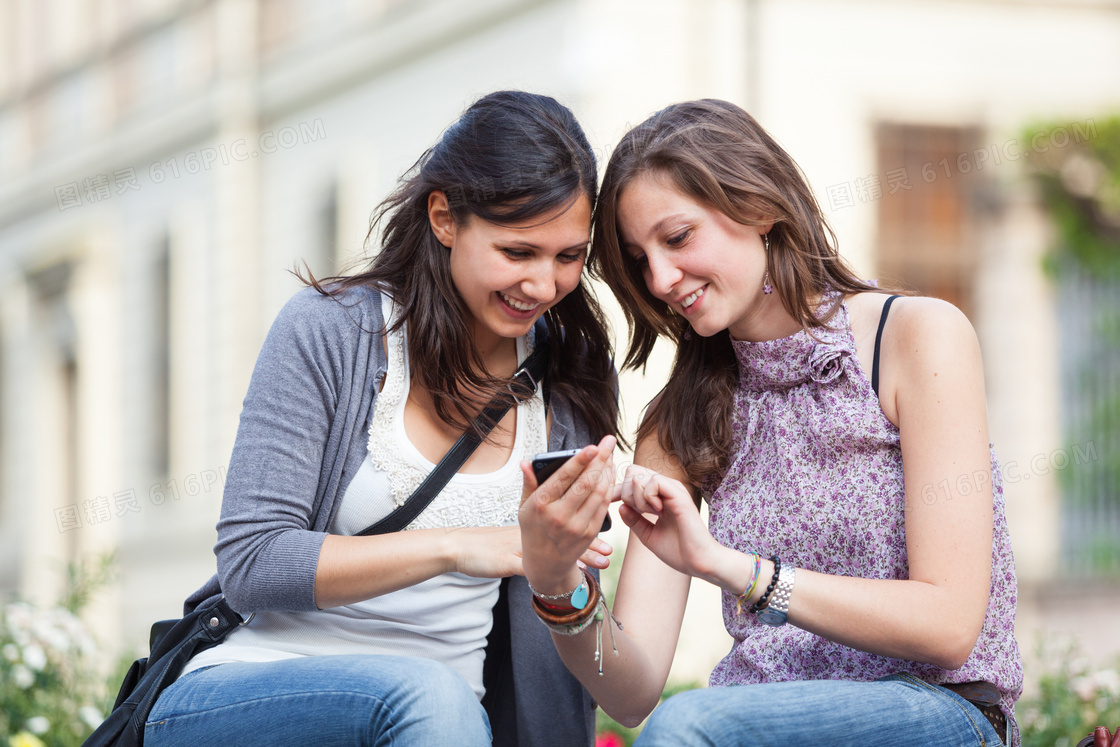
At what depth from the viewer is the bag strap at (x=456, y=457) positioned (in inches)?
84.6

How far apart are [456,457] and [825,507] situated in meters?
0.69

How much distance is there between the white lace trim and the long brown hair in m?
0.32

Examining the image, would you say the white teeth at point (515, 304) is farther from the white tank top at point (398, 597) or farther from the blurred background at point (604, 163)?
the blurred background at point (604, 163)

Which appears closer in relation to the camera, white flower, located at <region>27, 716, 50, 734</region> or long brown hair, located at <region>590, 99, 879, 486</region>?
long brown hair, located at <region>590, 99, 879, 486</region>

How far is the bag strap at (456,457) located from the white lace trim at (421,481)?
22 millimetres

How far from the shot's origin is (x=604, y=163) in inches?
198

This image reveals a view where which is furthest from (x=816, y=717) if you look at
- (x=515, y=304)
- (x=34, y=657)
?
(x=34, y=657)

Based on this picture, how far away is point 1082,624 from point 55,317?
394 inches

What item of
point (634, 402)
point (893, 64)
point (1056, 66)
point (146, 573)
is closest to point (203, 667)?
point (634, 402)

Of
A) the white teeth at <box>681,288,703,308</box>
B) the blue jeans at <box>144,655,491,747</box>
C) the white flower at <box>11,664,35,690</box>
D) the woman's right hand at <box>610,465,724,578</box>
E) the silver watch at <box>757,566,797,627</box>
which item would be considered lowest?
the white flower at <box>11,664,35,690</box>

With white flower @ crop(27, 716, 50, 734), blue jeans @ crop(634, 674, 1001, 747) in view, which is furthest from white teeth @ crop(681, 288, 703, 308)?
white flower @ crop(27, 716, 50, 734)

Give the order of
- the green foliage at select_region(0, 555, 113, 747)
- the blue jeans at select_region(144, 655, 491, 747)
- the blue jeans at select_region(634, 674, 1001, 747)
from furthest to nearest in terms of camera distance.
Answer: the green foliage at select_region(0, 555, 113, 747), the blue jeans at select_region(144, 655, 491, 747), the blue jeans at select_region(634, 674, 1001, 747)

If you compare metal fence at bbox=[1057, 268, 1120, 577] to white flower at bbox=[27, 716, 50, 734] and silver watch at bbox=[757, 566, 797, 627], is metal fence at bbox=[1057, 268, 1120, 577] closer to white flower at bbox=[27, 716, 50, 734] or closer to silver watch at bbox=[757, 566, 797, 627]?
white flower at bbox=[27, 716, 50, 734]

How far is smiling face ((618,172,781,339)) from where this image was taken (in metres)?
2.09
